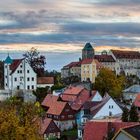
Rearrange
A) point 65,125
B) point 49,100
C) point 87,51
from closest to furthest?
point 65,125, point 49,100, point 87,51

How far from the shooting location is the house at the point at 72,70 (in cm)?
10368

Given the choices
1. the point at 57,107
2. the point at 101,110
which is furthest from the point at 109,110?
the point at 57,107

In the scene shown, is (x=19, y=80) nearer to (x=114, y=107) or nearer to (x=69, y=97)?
(x=69, y=97)

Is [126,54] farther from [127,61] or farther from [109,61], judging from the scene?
[109,61]

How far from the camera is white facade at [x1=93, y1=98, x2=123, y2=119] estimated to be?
56.1 m

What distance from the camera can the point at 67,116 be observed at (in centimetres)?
5891

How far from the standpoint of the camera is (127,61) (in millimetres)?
115000

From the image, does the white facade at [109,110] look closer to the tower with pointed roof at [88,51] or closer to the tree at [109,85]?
the tree at [109,85]

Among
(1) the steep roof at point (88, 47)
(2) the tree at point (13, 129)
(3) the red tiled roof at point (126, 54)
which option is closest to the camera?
(2) the tree at point (13, 129)

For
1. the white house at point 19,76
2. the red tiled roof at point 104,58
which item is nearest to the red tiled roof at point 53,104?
the white house at point 19,76

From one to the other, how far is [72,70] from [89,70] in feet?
41.7

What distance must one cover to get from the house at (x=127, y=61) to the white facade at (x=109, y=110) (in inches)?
2106

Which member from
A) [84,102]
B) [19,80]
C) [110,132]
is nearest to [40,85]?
[19,80]

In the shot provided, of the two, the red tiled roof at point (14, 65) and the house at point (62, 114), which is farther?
the red tiled roof at point (14, 65)
